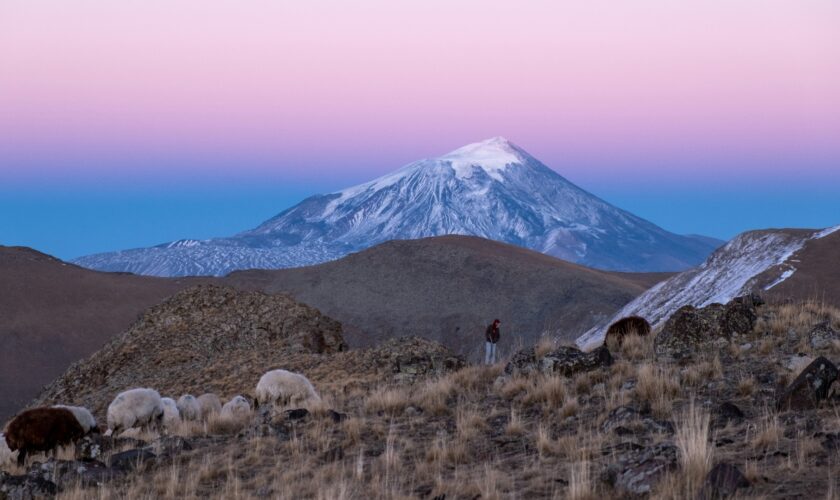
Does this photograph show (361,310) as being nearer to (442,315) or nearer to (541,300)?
(442,315)

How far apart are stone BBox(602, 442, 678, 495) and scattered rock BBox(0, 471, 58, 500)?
204 inches

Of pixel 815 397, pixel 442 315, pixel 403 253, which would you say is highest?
pixel 403 253

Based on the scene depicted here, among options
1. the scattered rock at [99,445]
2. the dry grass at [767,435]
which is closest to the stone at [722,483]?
the dry grass at [767,435]

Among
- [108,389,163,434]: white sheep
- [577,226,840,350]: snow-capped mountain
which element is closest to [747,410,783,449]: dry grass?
[108,389,163,434]: white sheep

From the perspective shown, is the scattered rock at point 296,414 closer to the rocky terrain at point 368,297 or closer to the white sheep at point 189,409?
the white sheep at point 189,409

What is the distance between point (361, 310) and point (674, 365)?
46080mm

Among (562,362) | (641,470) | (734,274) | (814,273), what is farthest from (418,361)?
(734,274)

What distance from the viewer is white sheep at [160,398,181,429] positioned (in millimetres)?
12620

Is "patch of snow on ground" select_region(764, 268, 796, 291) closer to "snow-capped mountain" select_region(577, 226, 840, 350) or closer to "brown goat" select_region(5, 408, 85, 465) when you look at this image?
"snow-capped mountain" select_region(577, 226, 840, 350)

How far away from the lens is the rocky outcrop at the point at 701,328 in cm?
1296

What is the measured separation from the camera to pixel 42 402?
23.5m

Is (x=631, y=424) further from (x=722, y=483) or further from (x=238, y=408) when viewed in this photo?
(x=238, y=408)

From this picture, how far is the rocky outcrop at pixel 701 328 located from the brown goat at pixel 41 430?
7.80m

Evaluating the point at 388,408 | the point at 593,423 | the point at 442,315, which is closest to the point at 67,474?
the point at 388,408
